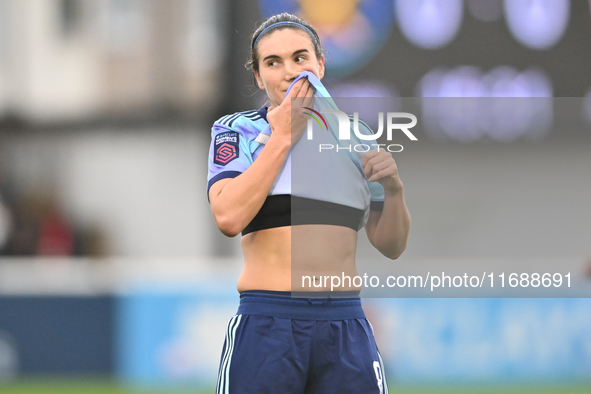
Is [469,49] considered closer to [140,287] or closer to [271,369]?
[140,287]

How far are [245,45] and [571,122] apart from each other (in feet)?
11.5

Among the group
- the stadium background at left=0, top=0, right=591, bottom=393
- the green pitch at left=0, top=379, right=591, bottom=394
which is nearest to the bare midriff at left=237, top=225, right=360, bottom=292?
the stadium background at left=0, top=0, right=591, bottom=393

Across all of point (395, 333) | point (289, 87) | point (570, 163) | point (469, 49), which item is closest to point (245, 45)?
point (469, 49)

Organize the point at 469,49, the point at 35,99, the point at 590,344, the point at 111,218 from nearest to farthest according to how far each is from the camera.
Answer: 1. the point at 590,344
2. the point at 469,49
3. the point at 111,218
4. the point at 35,99

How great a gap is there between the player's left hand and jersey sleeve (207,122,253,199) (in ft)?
1.22

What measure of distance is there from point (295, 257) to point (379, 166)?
0.38m

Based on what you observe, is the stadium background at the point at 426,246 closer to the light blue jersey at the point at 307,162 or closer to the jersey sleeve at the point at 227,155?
the light blue jersey at the point at 307,162

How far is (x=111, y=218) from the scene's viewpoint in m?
11.1

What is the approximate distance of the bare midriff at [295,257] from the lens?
7.64ft

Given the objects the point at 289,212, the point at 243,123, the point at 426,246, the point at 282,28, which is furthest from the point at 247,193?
the point at 426,246

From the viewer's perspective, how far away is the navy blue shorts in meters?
2.24

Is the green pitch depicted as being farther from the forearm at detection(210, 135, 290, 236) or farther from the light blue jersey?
the forearm at detection(210, 135, 290, 236)

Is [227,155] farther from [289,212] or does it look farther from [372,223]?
[372,223]

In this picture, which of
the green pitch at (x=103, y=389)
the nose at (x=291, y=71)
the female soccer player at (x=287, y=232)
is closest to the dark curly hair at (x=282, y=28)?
the female soccer player at (x=287, y=232)
